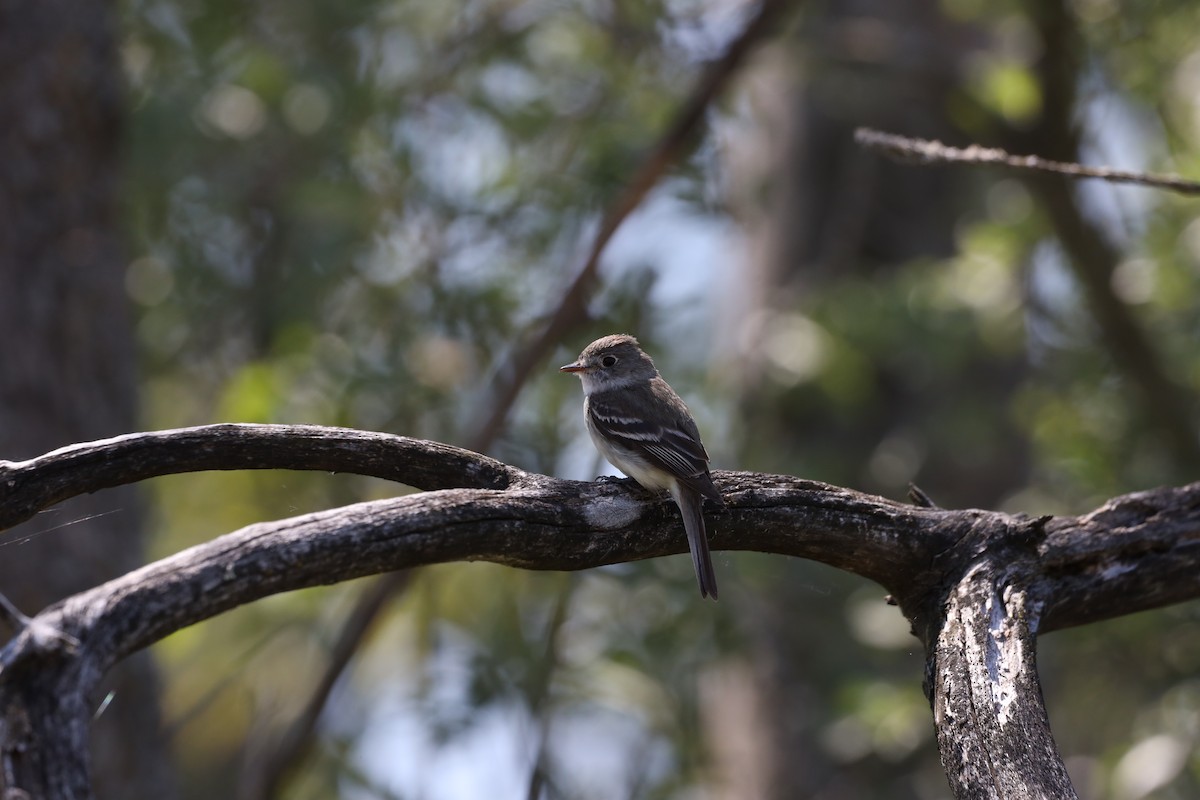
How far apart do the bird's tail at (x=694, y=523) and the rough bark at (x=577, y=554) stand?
0.05 m

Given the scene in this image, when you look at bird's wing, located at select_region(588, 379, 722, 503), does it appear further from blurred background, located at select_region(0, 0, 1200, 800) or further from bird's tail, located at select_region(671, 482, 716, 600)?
blurred background, located at select_region(0, 0, 1200, 800)

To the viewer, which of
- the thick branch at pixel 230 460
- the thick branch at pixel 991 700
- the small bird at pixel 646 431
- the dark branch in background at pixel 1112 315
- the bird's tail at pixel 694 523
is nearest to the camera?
the thick branch at pixel 230 460

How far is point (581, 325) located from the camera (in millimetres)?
7121

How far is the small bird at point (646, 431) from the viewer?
12.1 ft

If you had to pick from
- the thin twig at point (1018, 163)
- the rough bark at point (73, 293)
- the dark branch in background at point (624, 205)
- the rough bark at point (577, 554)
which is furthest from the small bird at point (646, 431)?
the rough bark at point (73, 293)

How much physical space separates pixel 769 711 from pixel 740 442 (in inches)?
102

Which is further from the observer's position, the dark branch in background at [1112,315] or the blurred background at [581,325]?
the dark branch in background at [1112,315]

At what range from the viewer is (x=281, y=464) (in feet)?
9.60

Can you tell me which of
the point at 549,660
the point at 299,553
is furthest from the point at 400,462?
the point at 549,660

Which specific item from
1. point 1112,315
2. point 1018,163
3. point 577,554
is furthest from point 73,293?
point 1112,315

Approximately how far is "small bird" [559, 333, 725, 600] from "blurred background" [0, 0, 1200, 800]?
795mm

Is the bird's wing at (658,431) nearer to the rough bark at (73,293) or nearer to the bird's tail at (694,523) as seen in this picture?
the bird's tail at (694,523)

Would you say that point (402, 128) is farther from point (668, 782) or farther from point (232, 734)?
point (232, 734)

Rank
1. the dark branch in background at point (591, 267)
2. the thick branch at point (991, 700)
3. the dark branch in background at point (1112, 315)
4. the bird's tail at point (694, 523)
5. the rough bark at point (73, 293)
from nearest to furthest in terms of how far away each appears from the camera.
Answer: the thick branch at point (991, 700), the bird's tail at point (694, 523), the rough bark at point (73, 293), the dark branch in background at point (591, 267), the dark branch in background at point (1112, 315)
